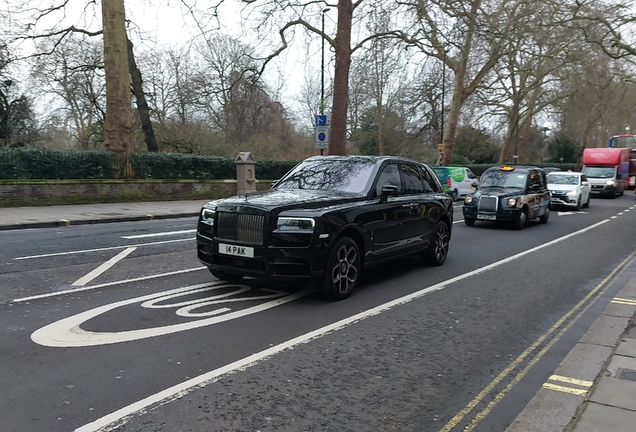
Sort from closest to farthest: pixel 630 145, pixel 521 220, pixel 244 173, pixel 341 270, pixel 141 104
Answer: pixel 341 270 → pixel 521 220 → pixel 244 173 → pixel 141 104 → pixel 630 145

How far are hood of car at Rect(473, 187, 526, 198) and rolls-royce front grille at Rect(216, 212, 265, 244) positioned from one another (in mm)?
10640

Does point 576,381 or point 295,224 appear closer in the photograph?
point 576,381

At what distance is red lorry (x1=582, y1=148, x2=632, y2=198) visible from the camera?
3194 centimetres

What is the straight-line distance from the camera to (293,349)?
4.85 metres

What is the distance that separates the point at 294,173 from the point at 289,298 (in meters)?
2.32

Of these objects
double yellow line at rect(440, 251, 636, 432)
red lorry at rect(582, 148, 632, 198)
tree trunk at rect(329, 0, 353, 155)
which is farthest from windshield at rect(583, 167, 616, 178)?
double yellow line at rect(440, 251, 636, 432)

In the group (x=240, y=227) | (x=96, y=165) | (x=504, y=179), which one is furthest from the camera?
(x=96, y=165)

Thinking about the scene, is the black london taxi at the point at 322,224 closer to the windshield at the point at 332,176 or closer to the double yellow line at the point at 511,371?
the windshield at the point at 332,176

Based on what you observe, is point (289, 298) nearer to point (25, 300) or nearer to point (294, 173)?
point (294, 173)

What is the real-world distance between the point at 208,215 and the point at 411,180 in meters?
3.56

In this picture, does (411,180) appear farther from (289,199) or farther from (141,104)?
(141,104)

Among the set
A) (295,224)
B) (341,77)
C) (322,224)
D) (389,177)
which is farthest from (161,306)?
(341,77)

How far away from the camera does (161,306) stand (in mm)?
6090

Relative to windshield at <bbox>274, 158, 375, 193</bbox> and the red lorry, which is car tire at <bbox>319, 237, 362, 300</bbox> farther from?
the red lorry
